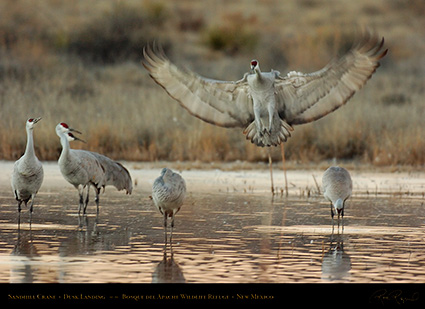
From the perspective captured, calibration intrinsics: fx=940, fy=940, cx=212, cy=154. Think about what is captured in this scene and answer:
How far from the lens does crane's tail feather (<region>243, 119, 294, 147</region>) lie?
1177cm

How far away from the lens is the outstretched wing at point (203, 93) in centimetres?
1136

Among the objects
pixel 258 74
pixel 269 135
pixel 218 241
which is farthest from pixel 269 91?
pixel 218 241

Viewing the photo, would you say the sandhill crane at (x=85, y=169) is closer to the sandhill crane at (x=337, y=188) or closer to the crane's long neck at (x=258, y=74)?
the crane's long neck at (x=258, y=74)

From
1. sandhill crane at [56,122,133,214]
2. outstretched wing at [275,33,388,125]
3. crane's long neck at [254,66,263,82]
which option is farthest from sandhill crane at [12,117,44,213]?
outstretched wing at [275,33,388,125]

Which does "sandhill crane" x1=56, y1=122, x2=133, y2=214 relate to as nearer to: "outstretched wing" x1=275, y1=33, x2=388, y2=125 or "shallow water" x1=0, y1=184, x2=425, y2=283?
"shallow water" x1=0, y1=184, x2=425, y2=283

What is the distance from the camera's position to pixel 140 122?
18516mm

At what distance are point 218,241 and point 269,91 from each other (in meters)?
2.97

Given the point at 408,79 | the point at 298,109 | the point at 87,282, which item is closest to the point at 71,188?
the point at 298,109

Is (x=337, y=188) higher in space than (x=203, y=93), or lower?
lower

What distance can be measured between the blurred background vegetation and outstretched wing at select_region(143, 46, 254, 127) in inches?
72.0

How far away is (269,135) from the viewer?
11758 millimetres

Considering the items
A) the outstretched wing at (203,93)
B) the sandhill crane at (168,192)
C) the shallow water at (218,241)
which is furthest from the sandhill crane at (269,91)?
the sandhill crane at (168,192)

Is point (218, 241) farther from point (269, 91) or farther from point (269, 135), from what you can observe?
point (269, 135)
